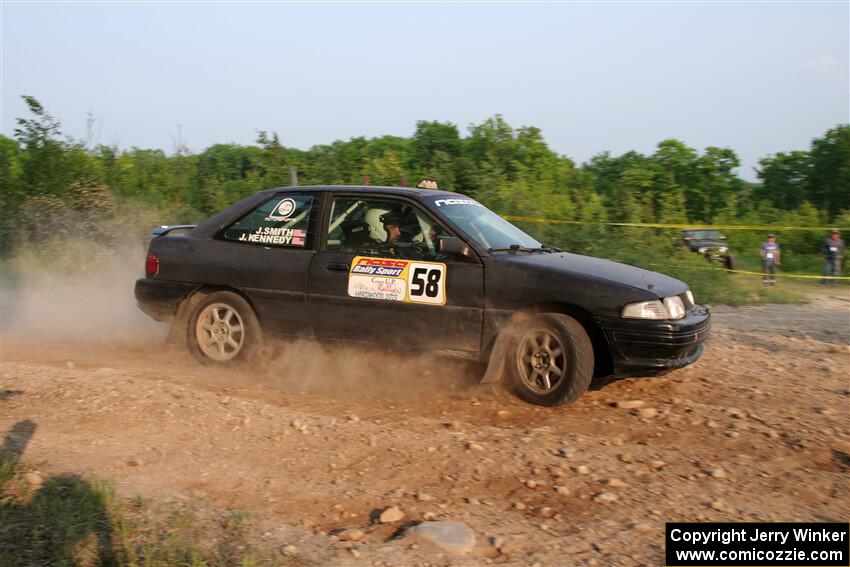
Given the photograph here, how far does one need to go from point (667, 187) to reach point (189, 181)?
44.6ft

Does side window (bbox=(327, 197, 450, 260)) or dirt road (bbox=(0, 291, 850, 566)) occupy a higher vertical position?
side window (bbox=(327, 197, 450, 260))

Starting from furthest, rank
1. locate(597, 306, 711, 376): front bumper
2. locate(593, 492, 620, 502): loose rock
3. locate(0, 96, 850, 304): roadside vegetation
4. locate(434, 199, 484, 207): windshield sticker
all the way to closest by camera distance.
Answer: locate(0, 96, 850, 304): roadside vegetation < locate(434, 199, 484, 207): windshield sticker < locate(597, 306, 711, 376): front bumper < locate(593, 492, 620, 502): loose rock

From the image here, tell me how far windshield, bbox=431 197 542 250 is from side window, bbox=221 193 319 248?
1080 millimetres

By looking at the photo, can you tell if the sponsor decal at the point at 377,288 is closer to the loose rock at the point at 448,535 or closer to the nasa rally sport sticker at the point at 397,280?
the nasa rally sport sticker at the point at 397,280

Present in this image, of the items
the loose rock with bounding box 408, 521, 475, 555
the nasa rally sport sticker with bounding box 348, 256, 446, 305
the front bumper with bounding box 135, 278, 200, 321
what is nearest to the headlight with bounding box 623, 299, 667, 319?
the nasa rally sport sticker with bounding box 348, 256, 446, 305

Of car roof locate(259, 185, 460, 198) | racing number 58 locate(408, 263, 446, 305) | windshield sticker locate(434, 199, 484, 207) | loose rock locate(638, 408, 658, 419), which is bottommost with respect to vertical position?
loose rock locate(638, 408, 658, 419)

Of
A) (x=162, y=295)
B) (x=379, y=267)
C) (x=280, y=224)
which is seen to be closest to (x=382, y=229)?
(x=379, y=267)

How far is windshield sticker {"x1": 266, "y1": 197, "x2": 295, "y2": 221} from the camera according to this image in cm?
680

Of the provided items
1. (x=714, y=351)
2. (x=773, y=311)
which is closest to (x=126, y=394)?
(x=714, y=351)

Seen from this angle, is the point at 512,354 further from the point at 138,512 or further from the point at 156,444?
the point at 138,512

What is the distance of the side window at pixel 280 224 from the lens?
263 inches

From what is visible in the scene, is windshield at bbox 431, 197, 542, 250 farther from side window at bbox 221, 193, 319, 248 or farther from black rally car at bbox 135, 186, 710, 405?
side window at bbox 221, 193, 319, 248

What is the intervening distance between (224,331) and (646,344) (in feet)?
11.6

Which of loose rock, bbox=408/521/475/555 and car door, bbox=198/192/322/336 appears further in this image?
car door, bbox=198/192/322/336
